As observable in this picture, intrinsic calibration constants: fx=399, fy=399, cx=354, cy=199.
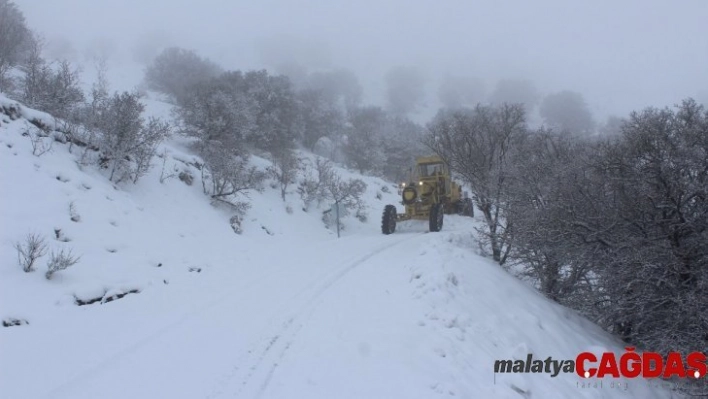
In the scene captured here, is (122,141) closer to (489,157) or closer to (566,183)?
(489,157)

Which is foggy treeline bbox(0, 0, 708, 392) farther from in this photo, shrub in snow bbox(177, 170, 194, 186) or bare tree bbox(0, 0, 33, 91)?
shrub in snow bbox(177, 170, 194, 186)

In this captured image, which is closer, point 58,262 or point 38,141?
point 58,262

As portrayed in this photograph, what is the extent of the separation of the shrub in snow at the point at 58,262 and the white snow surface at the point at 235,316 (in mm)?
129

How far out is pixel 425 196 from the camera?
17.3 metres

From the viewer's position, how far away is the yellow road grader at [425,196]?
1680 cm

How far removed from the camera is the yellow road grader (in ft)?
55.1

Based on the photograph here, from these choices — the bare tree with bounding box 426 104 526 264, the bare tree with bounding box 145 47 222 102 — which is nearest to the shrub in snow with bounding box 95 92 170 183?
the bare tree with bounding box 426 104 526 264

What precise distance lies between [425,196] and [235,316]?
12.4m

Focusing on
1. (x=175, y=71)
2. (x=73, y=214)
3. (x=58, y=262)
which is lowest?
(x=58, y=262)

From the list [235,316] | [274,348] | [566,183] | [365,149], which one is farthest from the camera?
[365,149]

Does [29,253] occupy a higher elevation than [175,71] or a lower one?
lower

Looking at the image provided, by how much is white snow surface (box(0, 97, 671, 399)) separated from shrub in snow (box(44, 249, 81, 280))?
0.42 feet

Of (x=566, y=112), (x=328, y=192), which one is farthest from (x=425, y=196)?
(x=566, y=112)

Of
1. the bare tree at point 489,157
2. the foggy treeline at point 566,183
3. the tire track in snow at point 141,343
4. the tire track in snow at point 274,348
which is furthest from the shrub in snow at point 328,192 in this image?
the tire track in snow at point 274,348
